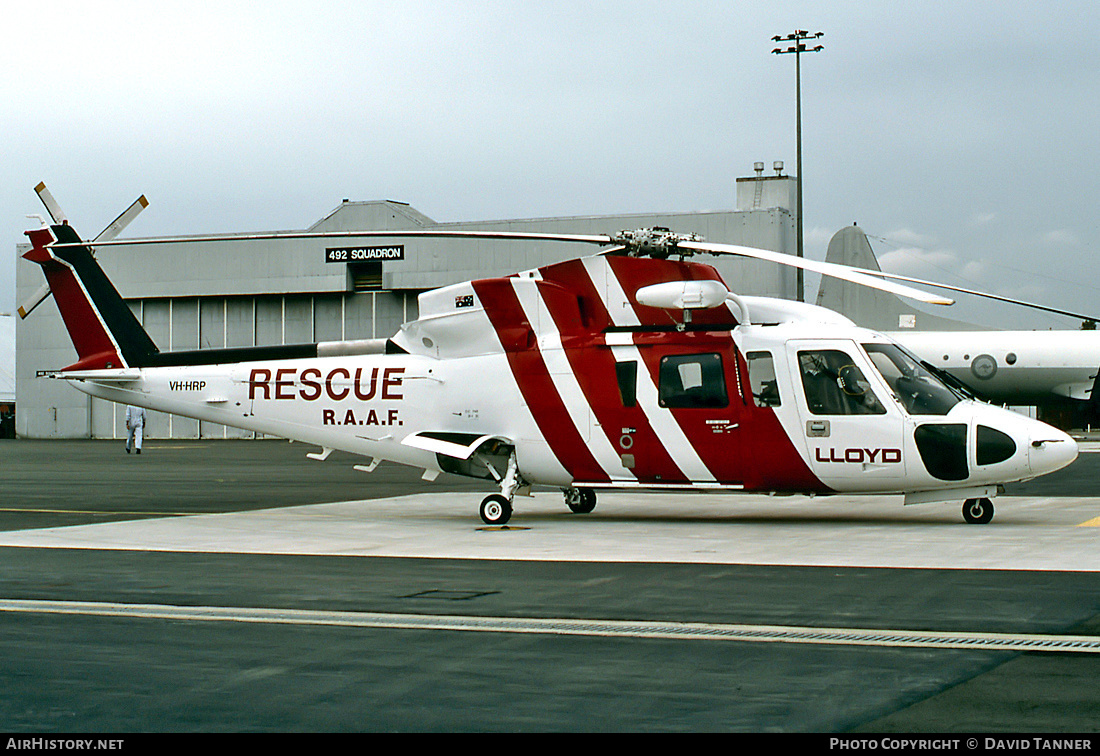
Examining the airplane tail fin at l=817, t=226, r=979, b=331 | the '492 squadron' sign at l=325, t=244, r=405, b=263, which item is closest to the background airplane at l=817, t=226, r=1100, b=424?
the airplane tail fin at l=817, t=226, r=979, b=331

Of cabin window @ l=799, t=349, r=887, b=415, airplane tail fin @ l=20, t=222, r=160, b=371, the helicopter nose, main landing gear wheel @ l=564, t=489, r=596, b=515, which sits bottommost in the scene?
main landing gear wheel @ l=564, t=489, r=596, b=515

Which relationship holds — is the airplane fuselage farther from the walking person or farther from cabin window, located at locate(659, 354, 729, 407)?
cabin window, located at locate(659, 354, 729, 407)

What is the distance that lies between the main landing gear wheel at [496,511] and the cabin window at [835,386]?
4043 millimetres

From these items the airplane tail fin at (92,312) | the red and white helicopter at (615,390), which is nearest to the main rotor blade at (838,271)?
the red and white helicopter at (615,390)

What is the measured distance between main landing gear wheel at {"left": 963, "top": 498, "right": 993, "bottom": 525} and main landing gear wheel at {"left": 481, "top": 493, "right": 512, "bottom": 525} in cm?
575

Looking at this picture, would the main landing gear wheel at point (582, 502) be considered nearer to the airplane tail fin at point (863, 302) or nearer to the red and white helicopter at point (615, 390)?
the red and white helicopter at point (615, 390)

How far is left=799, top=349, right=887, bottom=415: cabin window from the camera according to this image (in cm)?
1431

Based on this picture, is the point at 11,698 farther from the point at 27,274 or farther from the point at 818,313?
the point at 27,274

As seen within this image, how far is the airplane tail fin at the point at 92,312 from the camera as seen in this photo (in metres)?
17.3

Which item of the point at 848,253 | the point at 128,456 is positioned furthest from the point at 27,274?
the point at 848,253

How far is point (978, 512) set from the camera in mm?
14820

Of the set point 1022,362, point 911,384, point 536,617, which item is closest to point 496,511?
point 911,384

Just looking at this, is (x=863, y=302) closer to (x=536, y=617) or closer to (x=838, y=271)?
(x=838, y=271)

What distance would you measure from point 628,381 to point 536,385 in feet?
4.04
